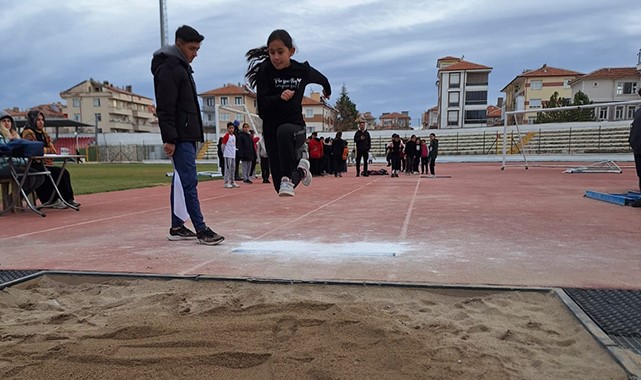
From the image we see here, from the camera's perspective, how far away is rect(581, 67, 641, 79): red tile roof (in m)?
55.1

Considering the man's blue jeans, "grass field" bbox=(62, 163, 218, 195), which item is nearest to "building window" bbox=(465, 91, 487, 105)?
"grass field" bbox=(62, 163, 218, 195)

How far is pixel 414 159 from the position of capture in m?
20.2

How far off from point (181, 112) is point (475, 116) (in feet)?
242

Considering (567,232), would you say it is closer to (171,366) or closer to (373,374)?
(373,374)

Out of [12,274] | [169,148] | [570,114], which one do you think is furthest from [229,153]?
[570,114]

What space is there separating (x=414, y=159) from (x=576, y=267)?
55.6 ft

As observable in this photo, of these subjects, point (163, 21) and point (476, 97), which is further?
point (476, 97)

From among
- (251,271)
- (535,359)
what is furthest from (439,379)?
(251,271)

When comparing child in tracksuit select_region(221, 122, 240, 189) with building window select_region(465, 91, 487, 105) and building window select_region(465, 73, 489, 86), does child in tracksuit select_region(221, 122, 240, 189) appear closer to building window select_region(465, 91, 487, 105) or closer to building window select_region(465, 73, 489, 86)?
building window select_region(465, 91, 487, 105)

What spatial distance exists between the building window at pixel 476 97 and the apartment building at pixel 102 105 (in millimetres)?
62122

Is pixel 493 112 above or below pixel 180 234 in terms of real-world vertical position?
above

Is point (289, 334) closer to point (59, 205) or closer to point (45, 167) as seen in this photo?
point (45, 167)

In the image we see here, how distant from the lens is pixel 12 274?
11.2 ft

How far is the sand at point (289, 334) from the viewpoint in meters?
1.96
